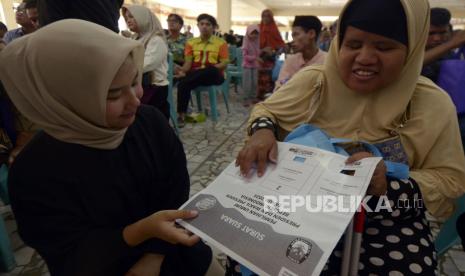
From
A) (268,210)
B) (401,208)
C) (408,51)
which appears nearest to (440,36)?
(408,51)

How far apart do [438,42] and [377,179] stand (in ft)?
4.60

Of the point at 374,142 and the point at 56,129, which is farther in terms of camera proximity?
the point at 374,142

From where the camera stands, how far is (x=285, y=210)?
0.56 meters

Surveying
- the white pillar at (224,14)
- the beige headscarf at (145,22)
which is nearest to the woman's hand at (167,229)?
the beige headscarf at (145,22)

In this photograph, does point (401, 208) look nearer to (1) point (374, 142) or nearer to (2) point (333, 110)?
(1) point (374, 142)

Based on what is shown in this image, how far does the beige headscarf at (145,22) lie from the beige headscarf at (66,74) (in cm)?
181

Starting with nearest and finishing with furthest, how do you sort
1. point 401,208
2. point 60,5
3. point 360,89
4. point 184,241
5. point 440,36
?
point 184,241 → point 401,208 → point 360,89 → point 60,5 → point 440,36

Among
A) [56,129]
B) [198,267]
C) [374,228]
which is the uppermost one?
[56,129]

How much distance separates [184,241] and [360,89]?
2.10ft

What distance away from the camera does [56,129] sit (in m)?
0.62

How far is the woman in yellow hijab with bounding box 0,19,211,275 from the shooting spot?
1.90 ft

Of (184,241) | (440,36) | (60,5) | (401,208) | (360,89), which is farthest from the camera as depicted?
(440,36)

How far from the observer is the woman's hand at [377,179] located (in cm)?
62

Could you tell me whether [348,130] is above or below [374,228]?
above
